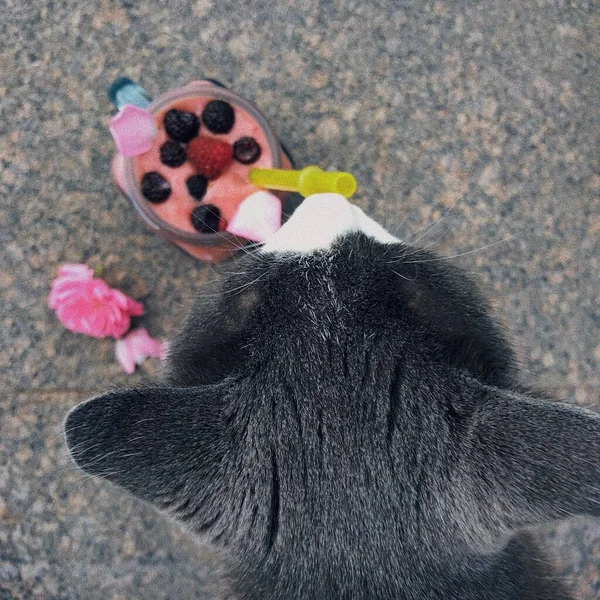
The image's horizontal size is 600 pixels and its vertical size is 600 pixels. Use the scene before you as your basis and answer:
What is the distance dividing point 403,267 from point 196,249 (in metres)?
0.83

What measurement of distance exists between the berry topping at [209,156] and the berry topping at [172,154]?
0.9 inches

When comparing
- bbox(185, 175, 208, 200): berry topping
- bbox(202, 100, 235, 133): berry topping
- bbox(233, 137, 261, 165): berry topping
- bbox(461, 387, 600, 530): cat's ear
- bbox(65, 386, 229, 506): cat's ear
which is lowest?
bbox(65, 386, 229, 506): cat's ear

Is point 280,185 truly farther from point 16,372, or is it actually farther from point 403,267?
point 16,372

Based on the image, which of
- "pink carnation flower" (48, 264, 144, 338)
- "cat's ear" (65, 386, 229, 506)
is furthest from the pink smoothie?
"cat's ear" (65, 386, 229, 506)

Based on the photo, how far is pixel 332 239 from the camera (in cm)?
116

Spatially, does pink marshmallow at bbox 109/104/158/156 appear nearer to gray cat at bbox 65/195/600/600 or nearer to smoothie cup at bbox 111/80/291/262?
smoothie cup at bbox 111/80/291/262

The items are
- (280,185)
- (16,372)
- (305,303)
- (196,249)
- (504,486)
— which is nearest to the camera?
(504,486)

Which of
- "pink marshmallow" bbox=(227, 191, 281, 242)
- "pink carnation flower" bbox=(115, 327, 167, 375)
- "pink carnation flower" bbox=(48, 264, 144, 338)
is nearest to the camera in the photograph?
"pink marshmallow" bbox=(227, 191, 281, 242)

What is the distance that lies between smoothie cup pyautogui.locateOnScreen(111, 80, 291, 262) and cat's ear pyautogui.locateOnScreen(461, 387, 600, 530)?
883 mm

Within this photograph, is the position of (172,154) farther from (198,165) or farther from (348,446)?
(348,446)

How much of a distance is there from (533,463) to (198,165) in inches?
44.4

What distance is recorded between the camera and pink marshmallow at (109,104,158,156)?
1.48 meters

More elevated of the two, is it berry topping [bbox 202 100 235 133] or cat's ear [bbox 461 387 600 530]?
berry topping [bbox 202 100 235 133]

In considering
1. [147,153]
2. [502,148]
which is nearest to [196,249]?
[147,153]
